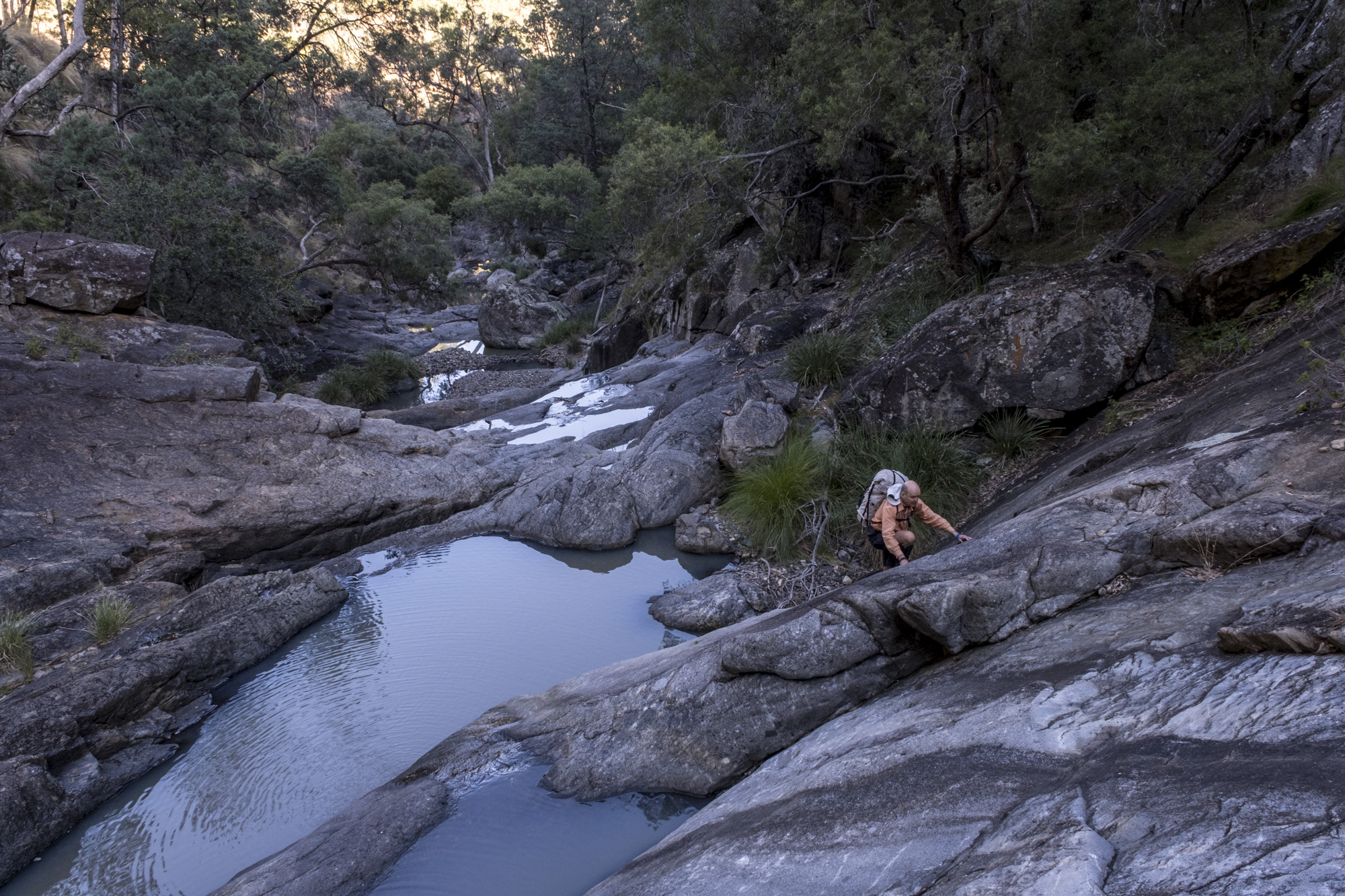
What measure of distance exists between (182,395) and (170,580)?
2.97 m

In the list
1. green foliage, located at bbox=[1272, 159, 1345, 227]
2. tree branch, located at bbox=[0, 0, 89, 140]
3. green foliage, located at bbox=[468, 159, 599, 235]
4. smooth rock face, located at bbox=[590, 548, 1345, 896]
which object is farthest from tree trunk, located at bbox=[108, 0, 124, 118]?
green foliage, located at bbox=[1272, 159, 1345, 227]

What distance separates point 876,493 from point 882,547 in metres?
0.57

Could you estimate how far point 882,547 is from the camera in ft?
22.4

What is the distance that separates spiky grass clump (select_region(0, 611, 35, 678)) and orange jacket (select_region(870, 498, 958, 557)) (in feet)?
24.6

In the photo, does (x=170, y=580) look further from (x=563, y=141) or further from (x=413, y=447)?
(x=563, y=141)

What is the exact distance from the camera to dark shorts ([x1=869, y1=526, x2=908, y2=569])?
671 centimetres

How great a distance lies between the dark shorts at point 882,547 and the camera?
6.71 meters

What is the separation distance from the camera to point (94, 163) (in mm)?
19141

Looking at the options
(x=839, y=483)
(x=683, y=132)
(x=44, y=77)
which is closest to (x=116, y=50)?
(x=44, y=77)

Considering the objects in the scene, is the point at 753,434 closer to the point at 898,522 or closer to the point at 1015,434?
the point at 1015,434

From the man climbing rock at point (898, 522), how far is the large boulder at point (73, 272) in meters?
12.3

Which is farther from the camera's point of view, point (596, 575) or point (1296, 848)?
point (596, 575)

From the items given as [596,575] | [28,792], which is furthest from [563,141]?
[28,792]

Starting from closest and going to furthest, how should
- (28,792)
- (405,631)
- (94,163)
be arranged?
1. (28,792)
2. (405,631)
3. (94,163)
